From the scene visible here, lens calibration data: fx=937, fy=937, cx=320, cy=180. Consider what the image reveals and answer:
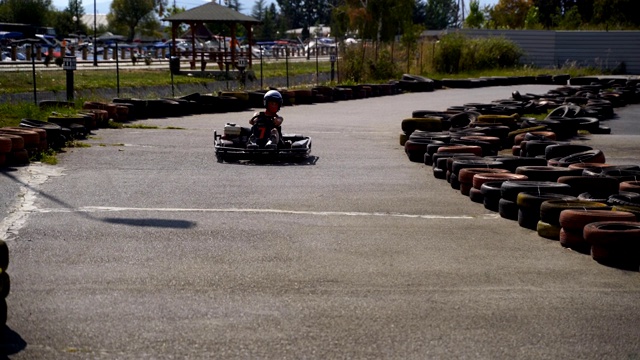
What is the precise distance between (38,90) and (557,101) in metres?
13.3

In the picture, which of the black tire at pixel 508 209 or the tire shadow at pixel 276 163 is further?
the tire shadow at pixel 276 163

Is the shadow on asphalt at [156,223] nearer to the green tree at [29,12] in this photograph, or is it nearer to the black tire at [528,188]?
the black tire at [528,188]

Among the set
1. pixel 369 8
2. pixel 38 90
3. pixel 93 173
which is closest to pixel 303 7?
pixel 369 8

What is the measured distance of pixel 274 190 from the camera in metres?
10.1

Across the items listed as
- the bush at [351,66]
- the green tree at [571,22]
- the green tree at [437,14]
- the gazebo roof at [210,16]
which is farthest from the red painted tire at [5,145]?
the green tree at [437,14]

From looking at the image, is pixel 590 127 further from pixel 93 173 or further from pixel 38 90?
pixel 38 90

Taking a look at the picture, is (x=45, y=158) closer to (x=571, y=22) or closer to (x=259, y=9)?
(x=571, y=22)

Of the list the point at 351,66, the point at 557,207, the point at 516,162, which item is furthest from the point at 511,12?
the point at 557,207

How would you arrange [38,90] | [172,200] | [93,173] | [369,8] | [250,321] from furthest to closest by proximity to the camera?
1. [369,8]
2. [38,90]
3. [93,173]
4. [172,200]
5. [250,321]

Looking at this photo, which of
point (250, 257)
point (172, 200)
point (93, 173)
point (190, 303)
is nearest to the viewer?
point (190, 303)

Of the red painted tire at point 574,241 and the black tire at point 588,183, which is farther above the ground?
the black tire at point 588,183

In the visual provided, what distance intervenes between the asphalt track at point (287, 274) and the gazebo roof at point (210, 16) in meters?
26.6

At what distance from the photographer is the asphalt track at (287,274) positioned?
498cm

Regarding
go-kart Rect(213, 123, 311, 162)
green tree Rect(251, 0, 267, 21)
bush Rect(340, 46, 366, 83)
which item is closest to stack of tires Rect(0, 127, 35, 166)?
go-kart Rect(213, 123, 311, 162)
